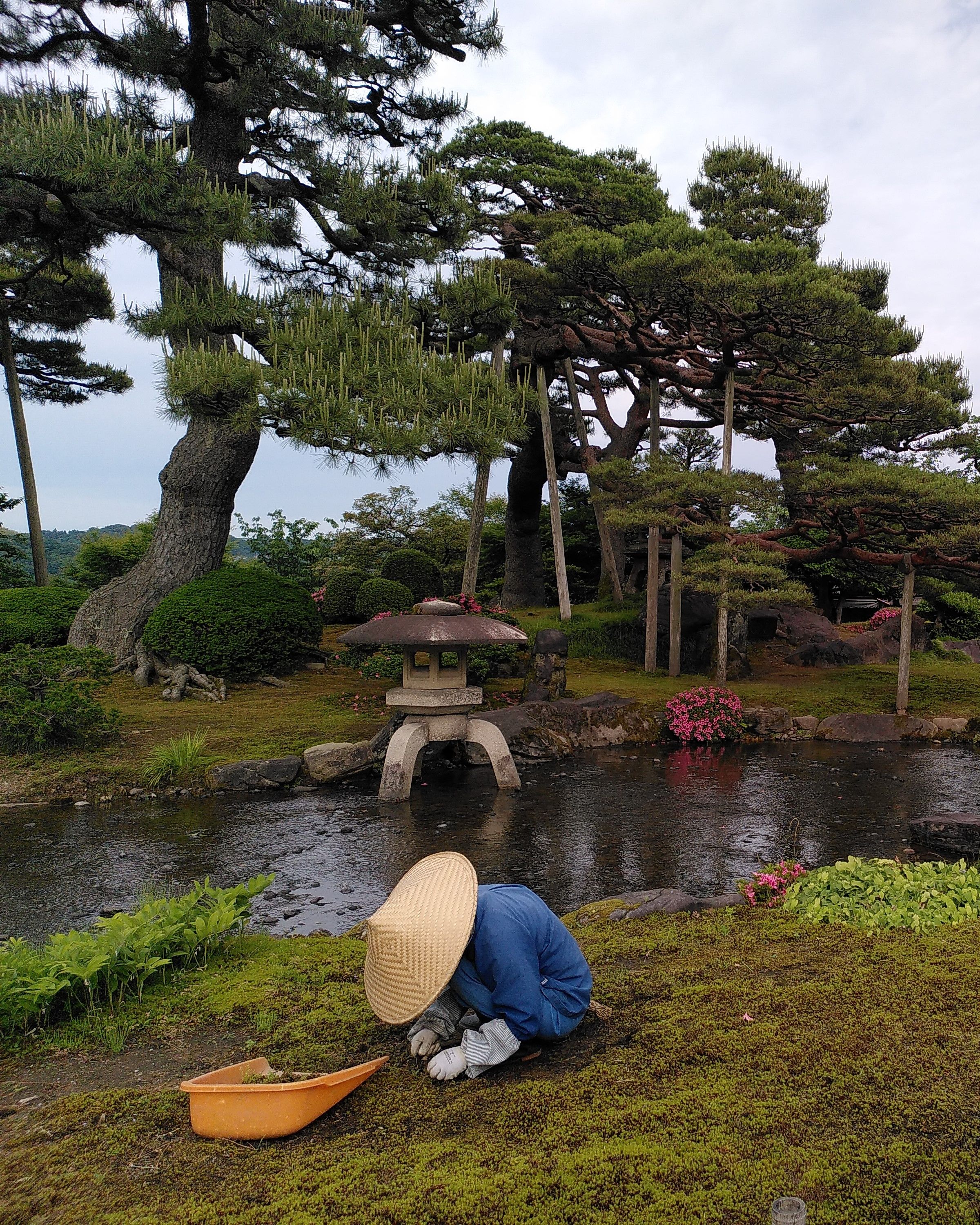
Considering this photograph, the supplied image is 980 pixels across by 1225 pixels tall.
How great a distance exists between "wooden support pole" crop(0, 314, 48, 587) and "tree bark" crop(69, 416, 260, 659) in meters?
5.08

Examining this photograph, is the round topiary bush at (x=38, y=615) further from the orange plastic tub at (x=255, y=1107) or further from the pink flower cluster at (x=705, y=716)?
the orange plastic tub at (x=255, y=1107)

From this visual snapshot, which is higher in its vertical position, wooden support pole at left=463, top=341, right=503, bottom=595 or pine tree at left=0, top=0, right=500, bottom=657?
pine tree at left=0, top=0, right=500, bottom=657

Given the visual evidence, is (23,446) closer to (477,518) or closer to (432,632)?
(477,518)

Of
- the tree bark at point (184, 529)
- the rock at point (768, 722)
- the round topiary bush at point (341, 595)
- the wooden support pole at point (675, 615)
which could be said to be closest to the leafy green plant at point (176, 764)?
the tree bark at point (184, 529)

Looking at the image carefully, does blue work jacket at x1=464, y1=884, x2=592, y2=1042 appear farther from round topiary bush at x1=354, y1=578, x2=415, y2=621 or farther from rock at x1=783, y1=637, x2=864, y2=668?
rock at x1=783, y1=637, x2=864, y2=668

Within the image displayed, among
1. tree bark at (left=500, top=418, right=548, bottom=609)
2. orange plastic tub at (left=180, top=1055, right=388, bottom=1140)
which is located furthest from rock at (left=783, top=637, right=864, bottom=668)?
orange plastic tub at (left=180, top=1055, right=388, bottom=1140)

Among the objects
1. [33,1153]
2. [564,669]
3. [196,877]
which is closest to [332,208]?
[564,669]

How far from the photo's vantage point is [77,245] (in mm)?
15898

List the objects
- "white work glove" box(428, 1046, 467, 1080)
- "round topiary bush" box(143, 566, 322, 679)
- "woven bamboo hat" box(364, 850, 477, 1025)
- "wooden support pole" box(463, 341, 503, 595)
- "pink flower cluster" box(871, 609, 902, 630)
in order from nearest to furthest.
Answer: "woven bamboo hat" box(364, 850, 477, 1025) < "white work glove" box(428, 1046, 467, 1080) < "round topiary bush" box(143, 566, 322, 679) < "wooden support pole" box(463, 341, 503, 595) < "pink flower cluster" box(871, 609, 902, 630)

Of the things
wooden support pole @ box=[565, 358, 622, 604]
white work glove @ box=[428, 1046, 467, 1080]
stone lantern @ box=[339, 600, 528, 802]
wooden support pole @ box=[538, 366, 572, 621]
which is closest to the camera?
white work glove @ box=[428, 1046, 467, 1080]

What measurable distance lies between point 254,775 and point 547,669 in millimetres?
5591

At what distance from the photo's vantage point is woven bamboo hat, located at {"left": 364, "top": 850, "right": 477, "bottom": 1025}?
3.05 meters

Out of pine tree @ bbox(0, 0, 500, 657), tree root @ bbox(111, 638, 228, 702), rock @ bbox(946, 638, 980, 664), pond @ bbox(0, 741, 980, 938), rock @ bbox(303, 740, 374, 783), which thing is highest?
pine tree @ bbox(0, 0, 500, 657)

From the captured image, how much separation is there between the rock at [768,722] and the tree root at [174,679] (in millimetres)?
8435
